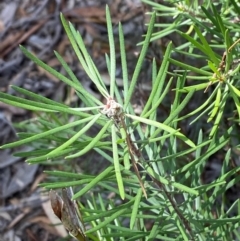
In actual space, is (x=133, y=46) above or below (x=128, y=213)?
above

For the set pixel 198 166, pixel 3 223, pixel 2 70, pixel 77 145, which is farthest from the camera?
pixel 2 70

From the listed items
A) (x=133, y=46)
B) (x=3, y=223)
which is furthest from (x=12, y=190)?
(x=133, y=46)

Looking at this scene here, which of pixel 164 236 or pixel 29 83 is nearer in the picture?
pixel 164 236

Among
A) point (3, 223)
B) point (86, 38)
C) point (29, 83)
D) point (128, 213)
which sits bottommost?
point (3, 223)

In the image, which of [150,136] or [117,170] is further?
[150,136]

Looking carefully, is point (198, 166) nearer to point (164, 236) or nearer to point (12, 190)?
point (164, 236)

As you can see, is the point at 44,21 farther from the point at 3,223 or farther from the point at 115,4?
the point at 3,223

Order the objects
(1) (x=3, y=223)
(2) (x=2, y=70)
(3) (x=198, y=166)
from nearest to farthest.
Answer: (3) (x=198, y=166), (1) (x=3, y=223), (2) (x=2, y=70)

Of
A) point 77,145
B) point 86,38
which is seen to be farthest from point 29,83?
point 77,145

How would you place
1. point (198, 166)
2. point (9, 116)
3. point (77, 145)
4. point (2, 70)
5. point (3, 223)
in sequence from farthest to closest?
point (2, 70)
point (9, 116)
point (3, 223)
point (198, 166)
point (77, 145)
